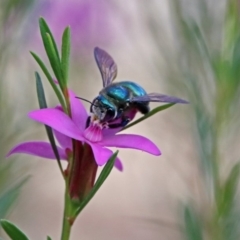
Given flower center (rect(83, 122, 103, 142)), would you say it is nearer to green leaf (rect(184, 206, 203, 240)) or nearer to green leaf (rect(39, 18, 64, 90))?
green leaf (rect(39, 18, 64, 90))

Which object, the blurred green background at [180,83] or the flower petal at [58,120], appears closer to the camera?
the flower petal at [58,120]

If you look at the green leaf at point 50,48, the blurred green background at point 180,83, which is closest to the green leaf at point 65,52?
the green leaf at point 50,48

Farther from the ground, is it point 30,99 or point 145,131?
point 30,99

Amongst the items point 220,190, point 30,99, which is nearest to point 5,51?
point 30,99

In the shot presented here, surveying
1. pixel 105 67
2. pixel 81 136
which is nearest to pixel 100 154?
pixel 81 136

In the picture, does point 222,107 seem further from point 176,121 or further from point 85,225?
point 85,225

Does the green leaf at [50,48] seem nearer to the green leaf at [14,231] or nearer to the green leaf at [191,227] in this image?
the green leaf at [14,231]

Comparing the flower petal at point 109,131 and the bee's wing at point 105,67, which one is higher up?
the bee's wing at point 105,67
